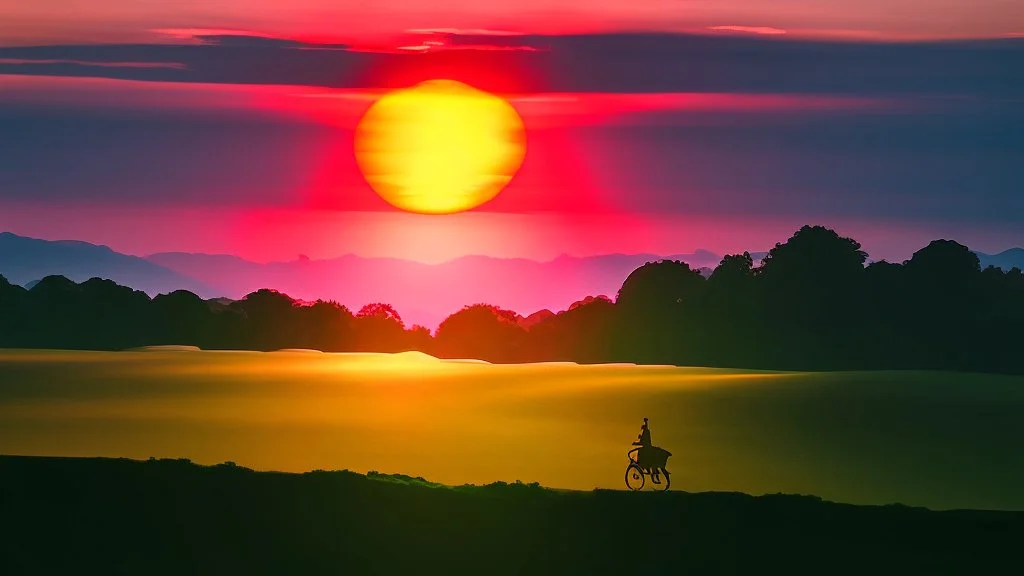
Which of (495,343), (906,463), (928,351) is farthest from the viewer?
(495,343)

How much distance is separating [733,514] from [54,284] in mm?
110893

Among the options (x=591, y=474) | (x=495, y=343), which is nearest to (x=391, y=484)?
(x=591, y=474)

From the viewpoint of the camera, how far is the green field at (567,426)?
36094mm

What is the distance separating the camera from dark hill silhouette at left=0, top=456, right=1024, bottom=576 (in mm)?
29609

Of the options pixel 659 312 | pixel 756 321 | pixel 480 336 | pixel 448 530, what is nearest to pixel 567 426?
pixel 448 530

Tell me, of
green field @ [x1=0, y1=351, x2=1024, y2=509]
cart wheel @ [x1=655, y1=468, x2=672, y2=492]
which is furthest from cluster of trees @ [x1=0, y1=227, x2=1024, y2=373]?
cart wheel @ [x1=655, y1=468, x2=672, y2=492]

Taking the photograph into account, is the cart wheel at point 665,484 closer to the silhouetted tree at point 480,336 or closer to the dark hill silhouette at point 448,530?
the dark hill silhouette at point 448,530

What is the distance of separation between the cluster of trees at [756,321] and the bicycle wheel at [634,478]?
6814 cm

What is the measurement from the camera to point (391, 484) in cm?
3238

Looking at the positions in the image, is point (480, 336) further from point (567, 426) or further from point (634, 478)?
point (634, 478)

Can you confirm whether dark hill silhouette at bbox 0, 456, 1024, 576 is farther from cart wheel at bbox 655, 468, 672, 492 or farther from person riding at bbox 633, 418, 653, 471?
person riding at bbox 633, 418, 653, 471

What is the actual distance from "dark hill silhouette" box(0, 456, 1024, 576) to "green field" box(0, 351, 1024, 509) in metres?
2.47

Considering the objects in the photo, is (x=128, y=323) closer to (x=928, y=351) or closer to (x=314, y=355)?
(x=314, y=355)

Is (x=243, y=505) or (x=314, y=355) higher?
(x=314, y=355)
